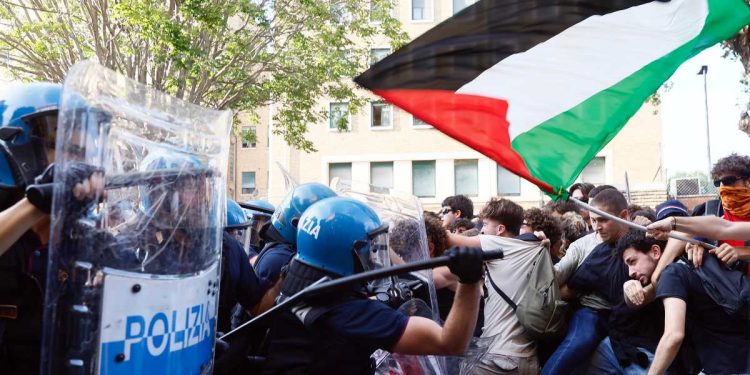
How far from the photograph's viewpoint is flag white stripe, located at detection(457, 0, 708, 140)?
3.85 meters

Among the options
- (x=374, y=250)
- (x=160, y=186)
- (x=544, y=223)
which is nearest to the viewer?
(x=160, y=186)

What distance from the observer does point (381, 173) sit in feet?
105

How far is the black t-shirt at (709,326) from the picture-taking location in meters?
3.92

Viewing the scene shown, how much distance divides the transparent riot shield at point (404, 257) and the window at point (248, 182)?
39599 millimetres

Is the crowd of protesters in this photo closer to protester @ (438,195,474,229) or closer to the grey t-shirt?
the grey t-shirt

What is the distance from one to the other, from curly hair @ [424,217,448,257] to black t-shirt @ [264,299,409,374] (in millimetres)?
1904

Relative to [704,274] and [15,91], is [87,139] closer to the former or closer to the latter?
[15,91]

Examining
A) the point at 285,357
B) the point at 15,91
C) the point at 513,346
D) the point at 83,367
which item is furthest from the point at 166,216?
the point at 513,346

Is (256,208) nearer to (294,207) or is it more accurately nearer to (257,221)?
(257,221)

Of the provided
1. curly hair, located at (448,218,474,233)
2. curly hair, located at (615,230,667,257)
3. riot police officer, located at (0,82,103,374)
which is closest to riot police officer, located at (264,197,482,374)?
riot police officer, located at (0,82,103,374)

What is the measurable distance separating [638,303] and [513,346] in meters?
0.83

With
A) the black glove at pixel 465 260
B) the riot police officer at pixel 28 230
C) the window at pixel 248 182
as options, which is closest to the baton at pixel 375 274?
the black glove at pixel 465 260

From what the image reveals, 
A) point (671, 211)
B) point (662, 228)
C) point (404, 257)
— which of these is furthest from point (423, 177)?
point (404, 257)

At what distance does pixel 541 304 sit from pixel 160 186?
124 inches
